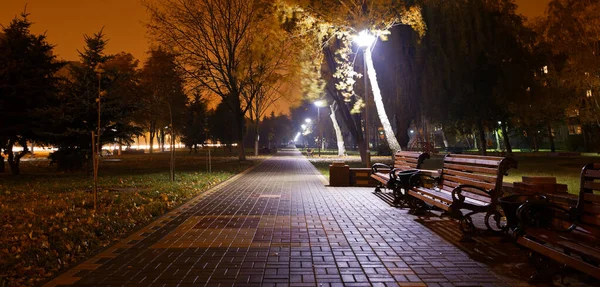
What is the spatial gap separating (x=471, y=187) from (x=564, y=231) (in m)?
2.06

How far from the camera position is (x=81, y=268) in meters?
4.85

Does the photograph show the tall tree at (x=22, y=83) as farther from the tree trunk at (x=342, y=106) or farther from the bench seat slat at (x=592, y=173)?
the bench seat slat at (x=592, y=173)

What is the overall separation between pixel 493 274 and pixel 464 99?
2665cm

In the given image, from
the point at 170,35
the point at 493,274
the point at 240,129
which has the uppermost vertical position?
the point at 170,35

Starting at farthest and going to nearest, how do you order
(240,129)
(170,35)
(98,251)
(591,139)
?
(591,139), (240,129), (170,35), (98,251)

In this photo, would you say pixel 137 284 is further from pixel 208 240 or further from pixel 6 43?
pixel 6 43

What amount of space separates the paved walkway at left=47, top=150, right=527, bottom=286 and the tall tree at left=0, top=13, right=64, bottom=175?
48.0 feet

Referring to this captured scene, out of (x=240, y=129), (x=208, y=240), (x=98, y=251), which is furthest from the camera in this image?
(x=240, y=129)

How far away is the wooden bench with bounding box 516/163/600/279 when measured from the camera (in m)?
3.78

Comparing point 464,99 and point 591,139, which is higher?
point 464,99

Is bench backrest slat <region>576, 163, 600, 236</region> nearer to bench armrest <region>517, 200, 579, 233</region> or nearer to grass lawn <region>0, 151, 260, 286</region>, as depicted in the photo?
bench armrest <region>517, 200, 579, 233</region>

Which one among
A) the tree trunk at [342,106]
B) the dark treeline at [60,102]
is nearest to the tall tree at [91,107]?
the dark treeline at [60,102]

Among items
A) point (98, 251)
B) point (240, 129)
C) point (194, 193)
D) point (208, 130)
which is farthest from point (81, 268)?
point (208, 130)

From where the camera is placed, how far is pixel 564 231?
431 cm
